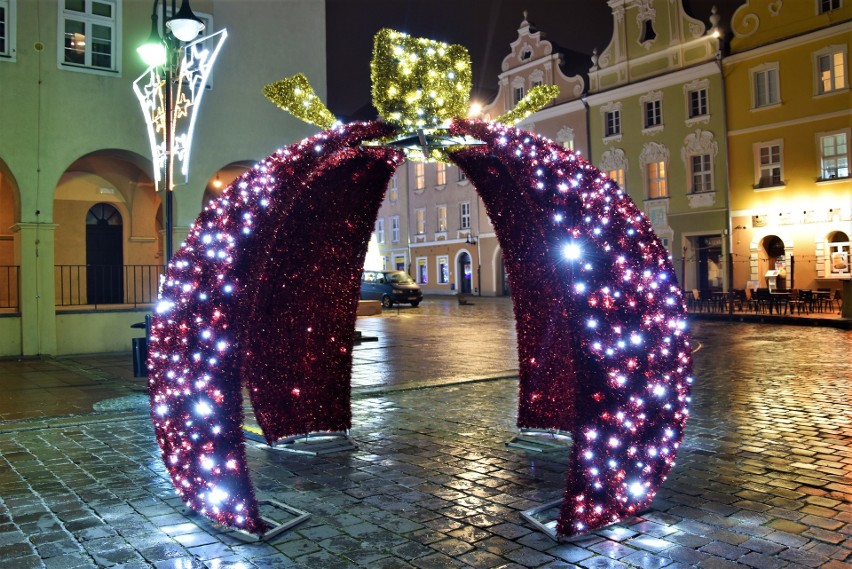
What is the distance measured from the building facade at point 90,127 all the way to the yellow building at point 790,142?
19669mm

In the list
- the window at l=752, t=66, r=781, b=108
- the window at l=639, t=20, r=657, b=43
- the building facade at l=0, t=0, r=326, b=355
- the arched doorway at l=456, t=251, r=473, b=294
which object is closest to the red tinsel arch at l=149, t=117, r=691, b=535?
the building facade at l=0, t=0, r=326, b=355

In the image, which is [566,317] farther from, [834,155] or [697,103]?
[697,103]

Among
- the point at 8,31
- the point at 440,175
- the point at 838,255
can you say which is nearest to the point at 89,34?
the point at 8,31

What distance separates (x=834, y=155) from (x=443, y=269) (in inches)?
1062

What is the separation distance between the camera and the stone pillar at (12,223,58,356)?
13977 mm

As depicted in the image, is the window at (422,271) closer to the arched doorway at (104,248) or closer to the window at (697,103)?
the window at (697,103)

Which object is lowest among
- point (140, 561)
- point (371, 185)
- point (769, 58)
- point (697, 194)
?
point (140, 561)

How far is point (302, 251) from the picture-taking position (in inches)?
265

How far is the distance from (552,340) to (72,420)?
5.47 meters

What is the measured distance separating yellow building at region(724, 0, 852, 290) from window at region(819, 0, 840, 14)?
36 mm

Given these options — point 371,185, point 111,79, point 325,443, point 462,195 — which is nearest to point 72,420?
point 325,443

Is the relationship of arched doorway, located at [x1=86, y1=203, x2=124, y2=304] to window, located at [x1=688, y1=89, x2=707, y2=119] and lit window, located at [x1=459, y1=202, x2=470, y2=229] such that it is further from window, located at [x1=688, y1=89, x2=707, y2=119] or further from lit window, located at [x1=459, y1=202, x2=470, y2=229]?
lit window, located at [x1=459, y1=202, x2=470, y2=229]

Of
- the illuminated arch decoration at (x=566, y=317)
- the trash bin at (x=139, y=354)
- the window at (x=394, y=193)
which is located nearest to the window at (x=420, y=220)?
the window at (x=394, y=193)

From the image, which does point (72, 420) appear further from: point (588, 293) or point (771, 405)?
point (771, 405)
